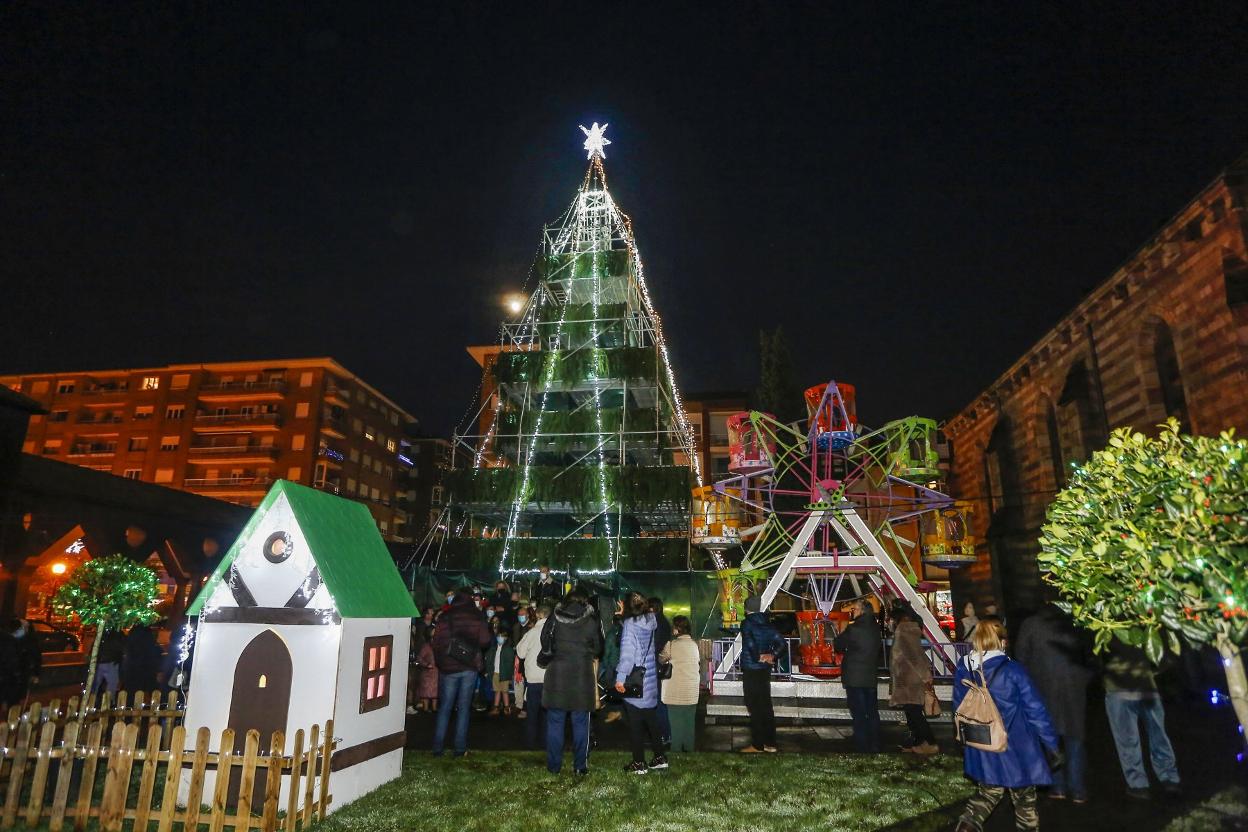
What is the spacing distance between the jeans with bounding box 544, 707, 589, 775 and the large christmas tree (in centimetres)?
1410

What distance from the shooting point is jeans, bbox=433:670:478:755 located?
8.62 meters

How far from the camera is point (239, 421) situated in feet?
196

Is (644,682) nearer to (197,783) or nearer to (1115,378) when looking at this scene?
(197,783)

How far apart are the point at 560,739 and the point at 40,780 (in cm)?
465

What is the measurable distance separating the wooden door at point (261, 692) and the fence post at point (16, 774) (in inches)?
61.2

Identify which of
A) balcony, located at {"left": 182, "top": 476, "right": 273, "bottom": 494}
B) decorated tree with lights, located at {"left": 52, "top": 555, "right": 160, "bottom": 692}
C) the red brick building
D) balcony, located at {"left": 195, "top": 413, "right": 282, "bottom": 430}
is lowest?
decorated tree with lights, located at {"left": 52, "top": 555, "right": 160, "bottom": 692}

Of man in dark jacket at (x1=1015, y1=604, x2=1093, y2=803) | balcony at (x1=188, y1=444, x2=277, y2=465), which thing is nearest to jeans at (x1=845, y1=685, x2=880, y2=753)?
man in dark jacket at (x1=1015, y1=604, x2=1093, y2=803)

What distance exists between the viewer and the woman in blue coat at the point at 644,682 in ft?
25.3

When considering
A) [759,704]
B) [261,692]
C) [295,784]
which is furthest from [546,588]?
[295,784]

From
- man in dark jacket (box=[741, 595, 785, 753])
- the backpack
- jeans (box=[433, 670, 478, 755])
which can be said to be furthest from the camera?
man in dark jacket (box=[741, 595, 785, 753])

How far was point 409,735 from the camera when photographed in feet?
34.1

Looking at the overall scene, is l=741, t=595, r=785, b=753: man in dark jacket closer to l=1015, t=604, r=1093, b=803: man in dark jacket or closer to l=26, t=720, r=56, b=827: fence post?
l=1015, t=604, r=1093, b=803: man in dark jacket

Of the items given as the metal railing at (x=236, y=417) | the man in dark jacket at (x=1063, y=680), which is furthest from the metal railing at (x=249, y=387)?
the man in dark jacket at (x=1063, y=680)

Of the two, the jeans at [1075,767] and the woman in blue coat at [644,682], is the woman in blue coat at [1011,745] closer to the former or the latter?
the jeans at [1075,767]
